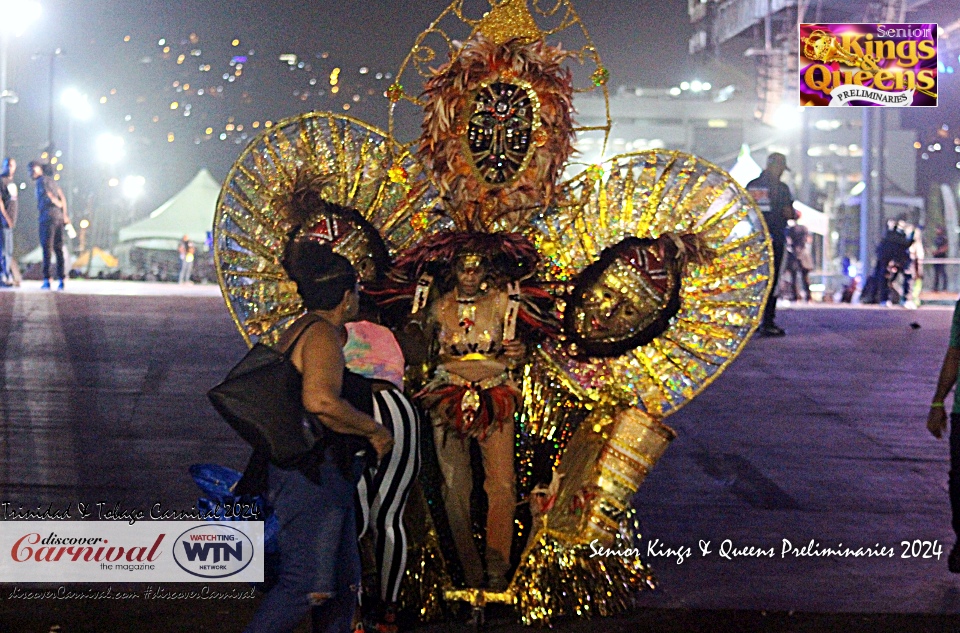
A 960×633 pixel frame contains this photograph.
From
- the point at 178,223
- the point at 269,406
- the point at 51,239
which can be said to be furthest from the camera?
the point at 178,223

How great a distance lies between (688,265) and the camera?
229 inches

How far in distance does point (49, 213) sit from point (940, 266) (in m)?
18.9

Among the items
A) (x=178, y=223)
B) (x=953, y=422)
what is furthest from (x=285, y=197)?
(x=178, y=223)

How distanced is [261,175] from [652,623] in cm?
285

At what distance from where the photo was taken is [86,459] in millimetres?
7512

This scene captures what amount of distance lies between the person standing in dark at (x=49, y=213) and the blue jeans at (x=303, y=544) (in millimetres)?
12218

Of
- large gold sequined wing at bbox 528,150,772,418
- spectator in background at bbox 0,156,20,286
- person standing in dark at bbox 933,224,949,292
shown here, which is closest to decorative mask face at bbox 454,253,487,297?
large gold sequined wing at bbox 528,150,772,418

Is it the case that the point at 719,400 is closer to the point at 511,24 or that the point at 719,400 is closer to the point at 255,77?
the point at 511,24

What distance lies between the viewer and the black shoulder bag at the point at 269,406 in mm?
3939

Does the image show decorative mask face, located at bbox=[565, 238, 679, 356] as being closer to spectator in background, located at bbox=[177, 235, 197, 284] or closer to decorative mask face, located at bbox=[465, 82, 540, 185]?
decorative mask face, located at bbox=[465, 82, 540, 185]

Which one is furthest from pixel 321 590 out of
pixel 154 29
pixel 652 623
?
pixel 154 29

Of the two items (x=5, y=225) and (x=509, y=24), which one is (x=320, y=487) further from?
(x=5, y=225)

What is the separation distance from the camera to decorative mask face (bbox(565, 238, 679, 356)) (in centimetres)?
561

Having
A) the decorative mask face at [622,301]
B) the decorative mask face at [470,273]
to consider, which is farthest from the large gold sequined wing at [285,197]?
the decorative mask face at [622,301]
